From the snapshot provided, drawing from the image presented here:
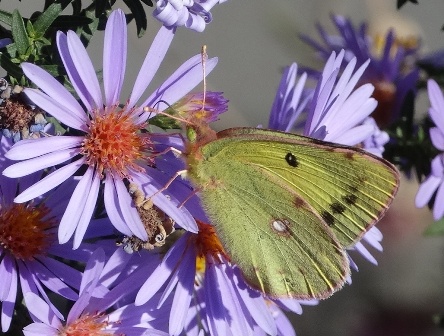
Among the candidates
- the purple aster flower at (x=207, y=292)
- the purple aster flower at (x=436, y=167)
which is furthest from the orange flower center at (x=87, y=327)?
the purple aster flower at (x=436, y=167)

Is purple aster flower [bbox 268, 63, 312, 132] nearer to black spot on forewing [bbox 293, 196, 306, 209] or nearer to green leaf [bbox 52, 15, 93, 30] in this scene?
black spot on forewing [bbox 293, 196, 306, 209]

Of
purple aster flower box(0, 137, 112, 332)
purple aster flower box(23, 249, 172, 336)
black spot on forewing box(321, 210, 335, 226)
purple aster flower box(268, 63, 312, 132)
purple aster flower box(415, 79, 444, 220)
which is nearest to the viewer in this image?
purple aster flower box(23, 249, 172, 336)

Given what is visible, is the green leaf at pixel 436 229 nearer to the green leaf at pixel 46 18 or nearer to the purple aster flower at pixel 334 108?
the purple aster flower at pixel 334 108

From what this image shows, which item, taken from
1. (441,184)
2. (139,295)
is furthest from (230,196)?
(441,184)

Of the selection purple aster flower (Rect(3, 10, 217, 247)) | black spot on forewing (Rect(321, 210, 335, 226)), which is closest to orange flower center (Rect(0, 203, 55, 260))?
purple aster flower (Rect(3, 10, 217, 247))

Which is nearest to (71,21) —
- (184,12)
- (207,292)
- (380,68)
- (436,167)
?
(184,12)

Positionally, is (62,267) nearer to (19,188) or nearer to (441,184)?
(19,188)
